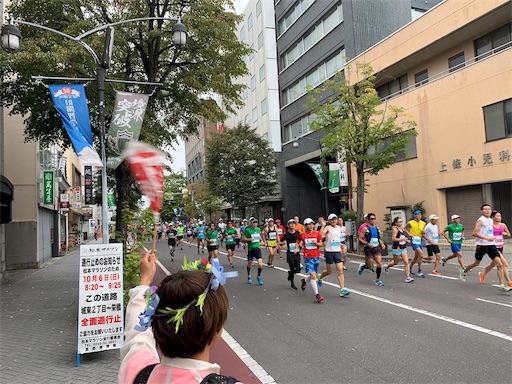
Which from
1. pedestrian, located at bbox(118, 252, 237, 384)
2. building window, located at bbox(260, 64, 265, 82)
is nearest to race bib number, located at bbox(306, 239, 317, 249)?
pedestrian, located at bbox(118, 252, 237, 384)

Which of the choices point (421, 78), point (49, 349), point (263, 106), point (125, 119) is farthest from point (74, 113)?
point (263, 106)

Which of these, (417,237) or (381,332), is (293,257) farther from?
(381,332)

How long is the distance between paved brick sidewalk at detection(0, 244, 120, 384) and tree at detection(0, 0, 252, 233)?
8.93 feet

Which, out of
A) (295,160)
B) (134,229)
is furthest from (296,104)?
(134,229)

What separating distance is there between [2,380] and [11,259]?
49.1 ft

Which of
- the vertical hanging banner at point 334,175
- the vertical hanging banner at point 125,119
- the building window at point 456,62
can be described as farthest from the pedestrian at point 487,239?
the building window at point 456,62

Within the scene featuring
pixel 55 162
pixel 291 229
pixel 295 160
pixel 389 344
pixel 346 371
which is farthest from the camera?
pixel 295 160

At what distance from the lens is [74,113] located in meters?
7.92

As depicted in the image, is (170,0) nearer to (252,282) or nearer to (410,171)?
(252,282)

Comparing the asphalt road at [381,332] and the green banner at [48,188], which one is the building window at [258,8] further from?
the asphalt road at [381,332]

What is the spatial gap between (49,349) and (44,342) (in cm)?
50

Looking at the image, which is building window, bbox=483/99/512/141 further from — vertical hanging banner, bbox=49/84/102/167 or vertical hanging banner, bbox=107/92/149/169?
vertical hanging banner, bbox=49/84/102/167

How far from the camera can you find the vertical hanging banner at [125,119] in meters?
8.34

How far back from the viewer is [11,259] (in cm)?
1755
